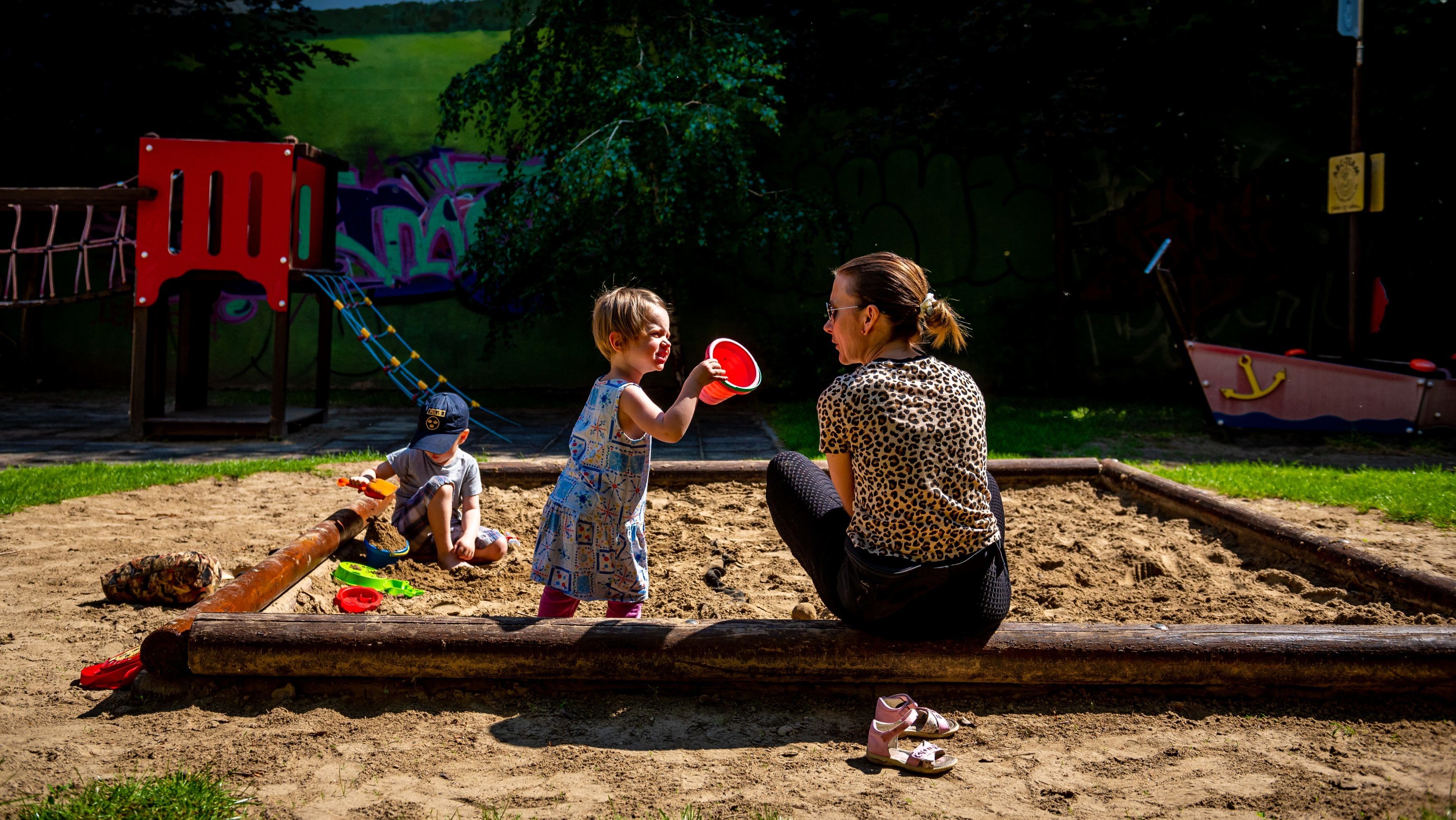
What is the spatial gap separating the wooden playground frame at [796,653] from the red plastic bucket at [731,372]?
1.98 ft

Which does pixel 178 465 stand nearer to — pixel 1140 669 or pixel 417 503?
pixel 417 503

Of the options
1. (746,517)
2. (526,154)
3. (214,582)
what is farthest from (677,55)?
(214,582)

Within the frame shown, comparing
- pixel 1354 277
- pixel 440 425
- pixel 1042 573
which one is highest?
pixel 1354 277

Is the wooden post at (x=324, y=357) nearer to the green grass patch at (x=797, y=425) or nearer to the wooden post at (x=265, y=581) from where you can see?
the green grass patch at (x=797, y=425)

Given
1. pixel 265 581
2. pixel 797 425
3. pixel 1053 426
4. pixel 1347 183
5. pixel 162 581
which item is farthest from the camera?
pixel 797 425

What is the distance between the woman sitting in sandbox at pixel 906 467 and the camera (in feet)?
7.68

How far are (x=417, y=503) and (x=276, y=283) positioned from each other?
4.41 metres

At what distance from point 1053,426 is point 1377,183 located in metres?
3.05

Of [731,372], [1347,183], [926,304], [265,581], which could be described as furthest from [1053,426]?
[265,581]

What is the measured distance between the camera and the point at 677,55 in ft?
25.2

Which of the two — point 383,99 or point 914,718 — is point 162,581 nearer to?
point 914,718

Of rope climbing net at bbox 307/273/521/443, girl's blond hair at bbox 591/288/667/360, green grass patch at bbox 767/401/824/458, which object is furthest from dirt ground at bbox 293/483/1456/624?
green grass patch at bbox 767/401/824/458

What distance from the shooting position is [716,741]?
2.30m

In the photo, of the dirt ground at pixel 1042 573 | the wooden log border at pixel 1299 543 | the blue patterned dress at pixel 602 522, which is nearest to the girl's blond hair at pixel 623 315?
the blue patterned dress at pixel 602 522
